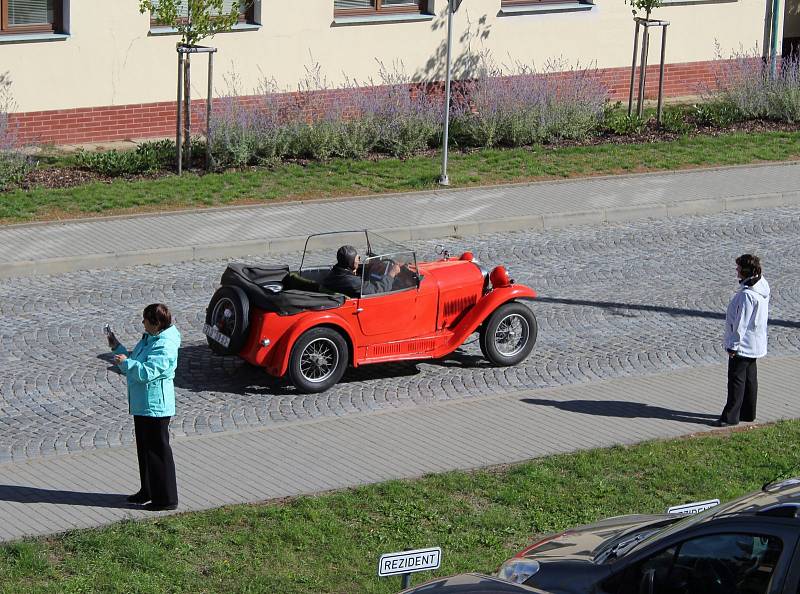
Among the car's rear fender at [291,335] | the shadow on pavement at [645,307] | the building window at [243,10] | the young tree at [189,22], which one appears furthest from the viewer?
the building window at [243,10]

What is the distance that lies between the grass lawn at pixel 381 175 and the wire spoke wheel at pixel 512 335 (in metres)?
6.50

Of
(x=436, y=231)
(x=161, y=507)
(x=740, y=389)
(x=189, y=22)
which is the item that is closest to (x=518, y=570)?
(x=161, y=507)

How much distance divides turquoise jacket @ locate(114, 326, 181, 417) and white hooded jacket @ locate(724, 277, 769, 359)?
184 inches

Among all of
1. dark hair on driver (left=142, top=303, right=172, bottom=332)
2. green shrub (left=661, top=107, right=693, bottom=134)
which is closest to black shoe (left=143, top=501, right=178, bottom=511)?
dark hair on driver (left=142, top=303, right=172, bottom=332)

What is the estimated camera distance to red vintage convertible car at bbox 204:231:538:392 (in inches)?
465

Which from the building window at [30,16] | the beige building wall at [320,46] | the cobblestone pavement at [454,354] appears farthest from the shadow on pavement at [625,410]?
the building window at [30,16]

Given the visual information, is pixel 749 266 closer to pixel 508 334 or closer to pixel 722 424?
pixel 722 424

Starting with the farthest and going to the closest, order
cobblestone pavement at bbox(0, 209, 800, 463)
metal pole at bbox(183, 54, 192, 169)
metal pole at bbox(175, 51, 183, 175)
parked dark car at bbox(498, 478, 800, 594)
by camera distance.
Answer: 1. metal pole at bbox(183, 54, 192, 169)
2. metal pole at bbox(175, 51, 183, 175)
3. cobblestone pavement at bbox(0, 209, 800, 463)
4. parked dark car at bbox(498, 478, 800, 594)

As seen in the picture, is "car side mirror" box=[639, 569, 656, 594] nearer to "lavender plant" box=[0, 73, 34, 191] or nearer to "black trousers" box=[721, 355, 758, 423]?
"black trousers" box=[721, 355, 758, 423]

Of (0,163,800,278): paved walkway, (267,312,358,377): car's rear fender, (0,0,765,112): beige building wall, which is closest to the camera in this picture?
(267,312,358,377): car's rear fender

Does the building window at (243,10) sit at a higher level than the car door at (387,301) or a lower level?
higher

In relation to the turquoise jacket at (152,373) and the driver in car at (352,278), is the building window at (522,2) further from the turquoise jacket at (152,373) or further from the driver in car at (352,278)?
the turquoise jacket at (152,373)

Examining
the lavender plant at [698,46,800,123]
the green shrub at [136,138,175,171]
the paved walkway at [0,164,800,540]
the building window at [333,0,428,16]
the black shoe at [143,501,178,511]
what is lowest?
the black shoe at [143,501,178,511]

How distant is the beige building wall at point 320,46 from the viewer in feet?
71.3
